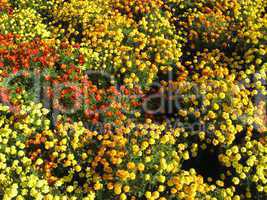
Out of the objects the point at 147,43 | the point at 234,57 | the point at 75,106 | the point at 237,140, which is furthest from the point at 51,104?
the point at 234,57

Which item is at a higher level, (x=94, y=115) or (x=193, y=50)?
(x=193, y=50)

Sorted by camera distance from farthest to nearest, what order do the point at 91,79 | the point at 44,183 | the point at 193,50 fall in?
1. the point at 193,50
2. the point at 91,79
3. the point at 44,183

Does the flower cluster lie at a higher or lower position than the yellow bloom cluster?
lower

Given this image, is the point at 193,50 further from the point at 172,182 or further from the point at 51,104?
the point at 172,182

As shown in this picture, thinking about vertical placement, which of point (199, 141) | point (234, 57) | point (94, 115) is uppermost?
point (234, 57)

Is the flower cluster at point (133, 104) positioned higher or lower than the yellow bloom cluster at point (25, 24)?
lower

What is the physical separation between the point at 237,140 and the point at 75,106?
254cm

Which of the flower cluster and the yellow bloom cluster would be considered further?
the yellow bloom cluster

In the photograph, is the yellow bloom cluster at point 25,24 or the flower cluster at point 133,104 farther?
the yellow bloom cluster at point 25,24

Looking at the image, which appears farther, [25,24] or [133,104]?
[25,24]

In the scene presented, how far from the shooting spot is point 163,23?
25.7ft

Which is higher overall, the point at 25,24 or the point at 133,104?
the point at 25,24

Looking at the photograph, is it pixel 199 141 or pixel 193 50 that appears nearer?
pixel 199 141

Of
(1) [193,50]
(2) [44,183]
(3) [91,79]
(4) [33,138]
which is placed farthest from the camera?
(1) [193,50]
